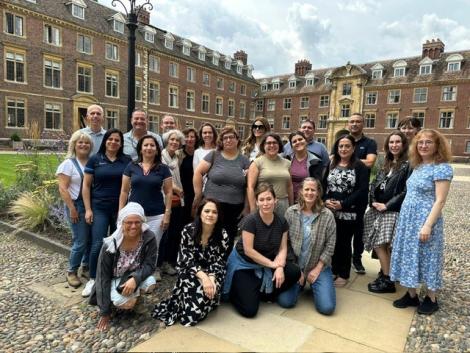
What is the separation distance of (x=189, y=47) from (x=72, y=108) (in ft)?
53.0

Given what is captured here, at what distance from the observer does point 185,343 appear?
109 inches

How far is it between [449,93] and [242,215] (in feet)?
128

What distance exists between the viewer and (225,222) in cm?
386

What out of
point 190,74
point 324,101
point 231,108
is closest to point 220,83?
point 231,108

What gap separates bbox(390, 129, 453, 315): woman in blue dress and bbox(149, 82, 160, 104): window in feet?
105

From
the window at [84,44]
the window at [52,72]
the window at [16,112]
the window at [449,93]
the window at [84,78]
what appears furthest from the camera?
the window at [449,93]

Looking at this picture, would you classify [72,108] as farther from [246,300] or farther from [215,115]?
[246,300]

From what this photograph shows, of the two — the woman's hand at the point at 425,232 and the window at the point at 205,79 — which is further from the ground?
the window at the point at 205,79

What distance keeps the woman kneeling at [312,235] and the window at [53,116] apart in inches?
1048

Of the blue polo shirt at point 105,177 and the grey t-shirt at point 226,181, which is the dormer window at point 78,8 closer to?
the blue polo shirt at point 105,177

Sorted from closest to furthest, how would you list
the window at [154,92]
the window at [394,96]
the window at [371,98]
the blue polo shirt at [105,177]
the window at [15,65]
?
the blue polo shirt at [105,177], the window at [15,65], the window at [154,92], the window at [394,96], the window at [371,98]

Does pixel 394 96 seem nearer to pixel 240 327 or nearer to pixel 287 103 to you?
pixel 287 103

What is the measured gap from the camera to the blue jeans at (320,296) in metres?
3.36

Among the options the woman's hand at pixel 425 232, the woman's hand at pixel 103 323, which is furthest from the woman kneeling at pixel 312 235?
the woman's hand at pixel 103 323
